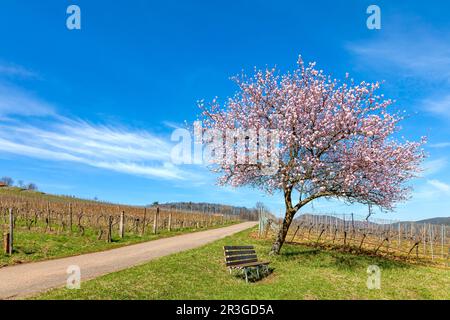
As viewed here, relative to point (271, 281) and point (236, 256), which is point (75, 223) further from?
point (271, 281)

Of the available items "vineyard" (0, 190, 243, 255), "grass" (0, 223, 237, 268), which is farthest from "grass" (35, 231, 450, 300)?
"vineyard" (0, 190, 243, 255)

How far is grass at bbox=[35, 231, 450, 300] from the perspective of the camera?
492 inches

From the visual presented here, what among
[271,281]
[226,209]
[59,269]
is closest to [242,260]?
[271,281]

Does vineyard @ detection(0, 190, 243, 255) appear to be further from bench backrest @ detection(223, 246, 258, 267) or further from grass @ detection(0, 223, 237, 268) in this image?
bench backrest @ detection(223, 246, 258, 267)

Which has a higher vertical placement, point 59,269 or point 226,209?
point 59,269

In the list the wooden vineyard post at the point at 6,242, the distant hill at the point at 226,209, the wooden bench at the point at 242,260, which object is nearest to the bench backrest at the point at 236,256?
→ the wooden bench at the point at 242,260

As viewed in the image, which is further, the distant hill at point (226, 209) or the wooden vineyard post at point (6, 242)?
the distant hill at point (226, 209)

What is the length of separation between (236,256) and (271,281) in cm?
179

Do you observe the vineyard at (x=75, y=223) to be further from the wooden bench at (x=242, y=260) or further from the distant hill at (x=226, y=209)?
the distant hill at (x=226, y=209)

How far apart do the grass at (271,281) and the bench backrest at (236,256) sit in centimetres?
64

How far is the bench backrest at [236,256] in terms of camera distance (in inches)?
647

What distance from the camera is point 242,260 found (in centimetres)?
1723
